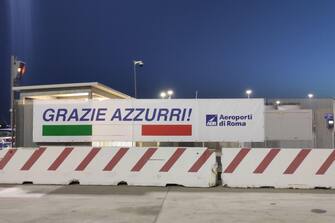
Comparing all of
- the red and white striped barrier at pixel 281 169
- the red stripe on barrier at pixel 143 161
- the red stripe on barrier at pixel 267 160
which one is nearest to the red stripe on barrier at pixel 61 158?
the red stripe on barrier at pixel 143 161

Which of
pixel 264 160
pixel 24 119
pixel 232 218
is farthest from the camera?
pixel 24 119

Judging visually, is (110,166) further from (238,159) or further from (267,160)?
(267,160)

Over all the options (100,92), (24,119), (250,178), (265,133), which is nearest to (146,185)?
(250,178)

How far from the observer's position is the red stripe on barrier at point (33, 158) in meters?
11.7

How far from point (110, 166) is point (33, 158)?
1947 mm

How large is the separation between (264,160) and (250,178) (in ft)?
1.74

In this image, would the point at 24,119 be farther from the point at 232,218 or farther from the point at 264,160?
the point at 232,218

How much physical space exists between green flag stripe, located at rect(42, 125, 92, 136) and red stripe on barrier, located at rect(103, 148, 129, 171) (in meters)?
0.93

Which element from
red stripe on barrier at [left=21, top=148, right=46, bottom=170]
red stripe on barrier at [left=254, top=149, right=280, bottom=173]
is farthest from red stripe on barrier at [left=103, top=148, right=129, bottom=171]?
red stripe on barrier at [left=254, top=149, right=280, bottom=173]

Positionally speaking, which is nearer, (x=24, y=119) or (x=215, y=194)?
(x=215, y=194)

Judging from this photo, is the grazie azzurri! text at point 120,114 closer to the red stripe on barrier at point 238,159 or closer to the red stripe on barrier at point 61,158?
the red stripe on barrier at point 61,158

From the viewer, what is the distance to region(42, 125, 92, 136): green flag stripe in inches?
467

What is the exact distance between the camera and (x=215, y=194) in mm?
10188

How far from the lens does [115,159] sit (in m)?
11.4
